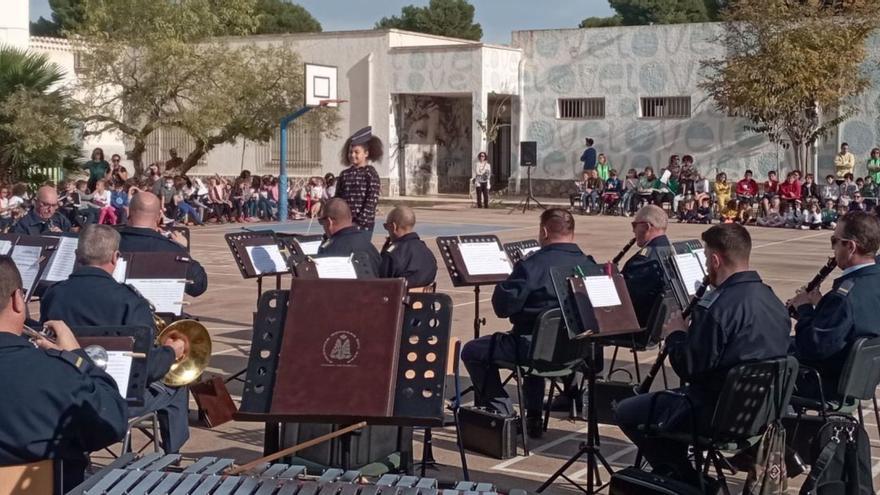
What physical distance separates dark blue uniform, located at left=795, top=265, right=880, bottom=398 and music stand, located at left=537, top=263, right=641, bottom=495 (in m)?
0.96

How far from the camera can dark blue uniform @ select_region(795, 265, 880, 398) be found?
6.39 metres

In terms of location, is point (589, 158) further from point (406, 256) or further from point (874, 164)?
point (406, 256)

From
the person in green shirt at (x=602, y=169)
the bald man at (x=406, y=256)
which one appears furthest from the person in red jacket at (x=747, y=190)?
the bald man at (x=406, y=256)

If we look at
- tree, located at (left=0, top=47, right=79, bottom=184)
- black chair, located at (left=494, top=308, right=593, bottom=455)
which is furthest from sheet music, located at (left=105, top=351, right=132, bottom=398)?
tree, located at (left=0, top=47, right=79, bottom=184)

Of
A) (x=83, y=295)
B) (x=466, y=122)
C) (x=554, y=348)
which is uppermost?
(x=466, y=122)

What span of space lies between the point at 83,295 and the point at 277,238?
386 cm

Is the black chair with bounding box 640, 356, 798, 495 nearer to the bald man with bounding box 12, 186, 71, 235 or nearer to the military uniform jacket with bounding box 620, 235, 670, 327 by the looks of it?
the military uniform jacket with bounding box 620, 235, 670, 327

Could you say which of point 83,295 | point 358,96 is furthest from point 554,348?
point 358,96

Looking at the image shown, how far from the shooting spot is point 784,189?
88.0 ft

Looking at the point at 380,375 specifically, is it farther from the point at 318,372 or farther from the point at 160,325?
the point at 160,325

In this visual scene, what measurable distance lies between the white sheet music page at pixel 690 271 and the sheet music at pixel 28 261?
4373 millimetres

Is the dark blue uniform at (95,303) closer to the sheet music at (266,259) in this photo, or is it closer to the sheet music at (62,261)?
the sheet music at (62,261)

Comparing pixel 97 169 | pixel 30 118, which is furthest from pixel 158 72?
pixel 97 169

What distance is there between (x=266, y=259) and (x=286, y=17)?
198 ft
